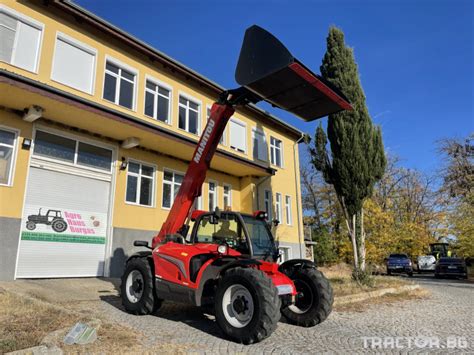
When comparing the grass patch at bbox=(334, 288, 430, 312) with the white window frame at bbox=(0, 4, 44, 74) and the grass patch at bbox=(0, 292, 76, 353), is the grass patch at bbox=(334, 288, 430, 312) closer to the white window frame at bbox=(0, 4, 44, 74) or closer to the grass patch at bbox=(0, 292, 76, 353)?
the grass patch at bbox=(0, 292, 76, 353)

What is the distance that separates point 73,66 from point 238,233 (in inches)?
359

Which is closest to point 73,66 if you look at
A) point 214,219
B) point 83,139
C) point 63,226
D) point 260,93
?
point 83,139

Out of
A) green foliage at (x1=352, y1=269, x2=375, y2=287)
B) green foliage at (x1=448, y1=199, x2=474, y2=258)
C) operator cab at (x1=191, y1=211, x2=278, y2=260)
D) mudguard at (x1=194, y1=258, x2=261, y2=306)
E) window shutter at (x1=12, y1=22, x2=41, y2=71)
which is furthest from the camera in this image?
green foliage at (x1=448, y1=199, x2=474, y2=258)

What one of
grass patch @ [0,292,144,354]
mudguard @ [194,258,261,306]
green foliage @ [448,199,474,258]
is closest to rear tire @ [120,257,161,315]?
grass patch @ [0,292,144,354]

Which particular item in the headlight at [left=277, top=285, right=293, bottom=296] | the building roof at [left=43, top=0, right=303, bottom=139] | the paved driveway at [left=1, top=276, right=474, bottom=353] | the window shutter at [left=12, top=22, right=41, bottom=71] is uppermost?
the building roof at [left=43, top=0, right=303, bottom=139]

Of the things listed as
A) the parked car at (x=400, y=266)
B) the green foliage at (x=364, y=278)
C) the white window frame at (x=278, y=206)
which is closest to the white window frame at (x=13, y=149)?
the green foliage at (x=364, y=278)

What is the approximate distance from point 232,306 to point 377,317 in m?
3.92

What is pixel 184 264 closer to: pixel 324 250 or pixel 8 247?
pixel 8 247

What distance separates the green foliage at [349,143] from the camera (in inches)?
509

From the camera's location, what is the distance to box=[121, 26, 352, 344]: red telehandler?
5406mm

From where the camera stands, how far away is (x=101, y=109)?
1098 centimetres

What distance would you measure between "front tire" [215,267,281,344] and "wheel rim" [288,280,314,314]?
1591 millimetres

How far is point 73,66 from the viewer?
1177 cm

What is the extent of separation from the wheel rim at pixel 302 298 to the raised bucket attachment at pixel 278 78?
13.8 feet
